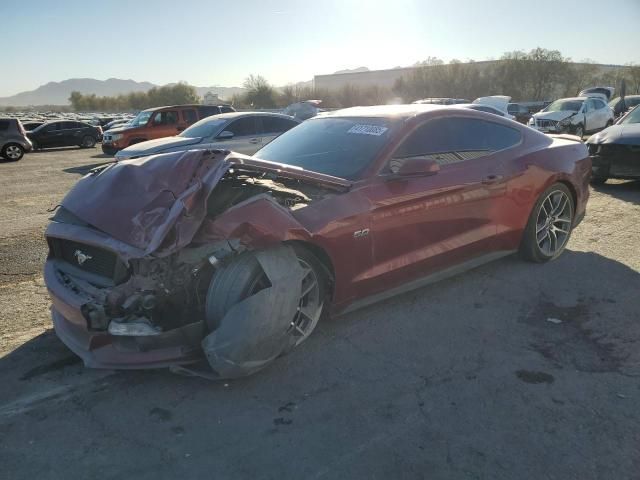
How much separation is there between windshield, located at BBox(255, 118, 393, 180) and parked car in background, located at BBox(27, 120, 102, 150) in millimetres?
22254

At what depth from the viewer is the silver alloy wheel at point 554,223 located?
5047 mm

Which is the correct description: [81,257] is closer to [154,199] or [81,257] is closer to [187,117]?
[154,199]

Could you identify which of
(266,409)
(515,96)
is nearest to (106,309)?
(266,409)

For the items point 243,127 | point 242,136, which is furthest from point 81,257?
point 243,127

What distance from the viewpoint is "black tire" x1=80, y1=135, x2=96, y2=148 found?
24078 mm

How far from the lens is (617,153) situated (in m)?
8.37

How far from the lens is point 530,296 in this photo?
4.33 meters

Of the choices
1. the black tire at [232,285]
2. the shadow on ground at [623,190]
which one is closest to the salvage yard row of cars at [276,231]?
the black tire at [232,285]

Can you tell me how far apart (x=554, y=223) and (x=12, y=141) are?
19.9 metres

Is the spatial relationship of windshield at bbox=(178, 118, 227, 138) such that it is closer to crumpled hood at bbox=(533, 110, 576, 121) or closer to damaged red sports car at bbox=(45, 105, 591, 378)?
damaged red sports car at bbox=(45, 105, 591, 378)

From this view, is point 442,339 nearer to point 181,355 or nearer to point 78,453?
point 181,355

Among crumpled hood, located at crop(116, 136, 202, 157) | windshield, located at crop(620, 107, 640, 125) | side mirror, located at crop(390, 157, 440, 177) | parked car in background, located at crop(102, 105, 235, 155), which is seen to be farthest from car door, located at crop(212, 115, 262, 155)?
side mirror, located at crop(390, 157, 440, 177)

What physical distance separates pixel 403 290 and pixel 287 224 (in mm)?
1280

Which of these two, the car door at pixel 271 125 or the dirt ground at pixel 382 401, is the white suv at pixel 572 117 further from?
the dirt ground at pixel 382 401
